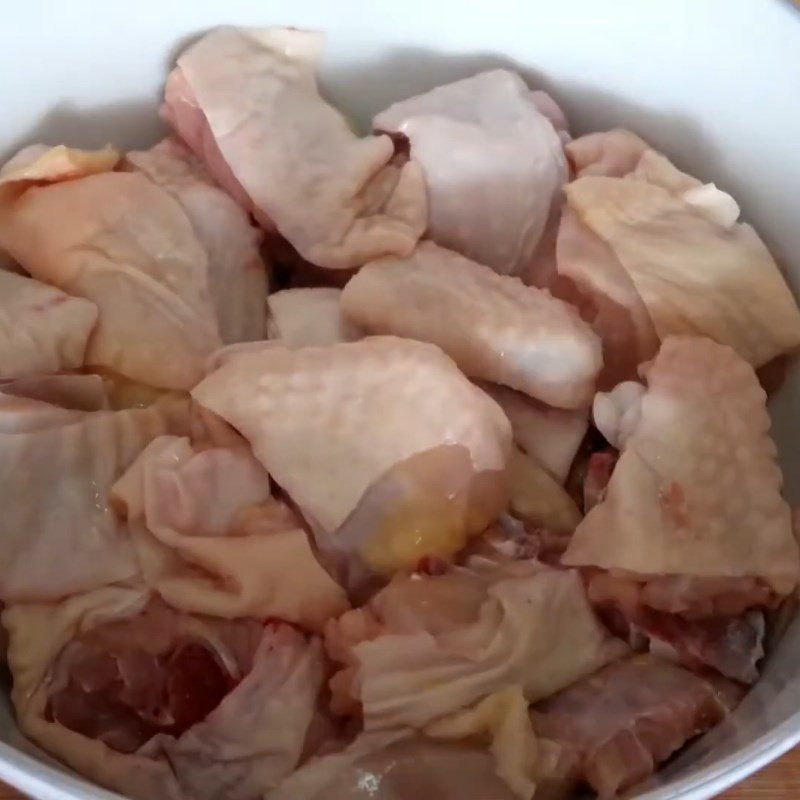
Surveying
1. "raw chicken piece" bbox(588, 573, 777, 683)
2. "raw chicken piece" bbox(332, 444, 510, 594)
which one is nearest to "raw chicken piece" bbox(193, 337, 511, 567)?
"raw chicken piece" bbox(332, 444, 510, 594)

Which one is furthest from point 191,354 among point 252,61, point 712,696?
point 712,696

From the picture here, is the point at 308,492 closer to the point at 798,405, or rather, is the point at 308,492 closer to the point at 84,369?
the point at 84,369

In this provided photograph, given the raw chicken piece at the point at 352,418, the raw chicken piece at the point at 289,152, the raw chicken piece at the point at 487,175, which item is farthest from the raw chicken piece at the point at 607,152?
the raw chicken piece at the point at 352,418

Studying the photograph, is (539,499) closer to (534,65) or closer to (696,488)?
(696,488)

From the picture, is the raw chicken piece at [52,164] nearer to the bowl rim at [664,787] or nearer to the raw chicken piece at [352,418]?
the raw chicken piece at [352,418]

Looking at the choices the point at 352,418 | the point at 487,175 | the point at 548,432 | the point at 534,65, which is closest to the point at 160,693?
the point at 352,418
